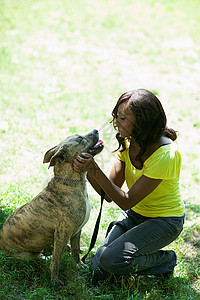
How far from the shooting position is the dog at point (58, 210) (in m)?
3.08

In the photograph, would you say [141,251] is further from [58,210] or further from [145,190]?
[58,210]

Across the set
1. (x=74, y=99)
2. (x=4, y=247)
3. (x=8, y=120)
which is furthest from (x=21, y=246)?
(x=74, y=99)

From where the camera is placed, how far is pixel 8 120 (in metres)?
6.32

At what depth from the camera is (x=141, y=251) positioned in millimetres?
3168

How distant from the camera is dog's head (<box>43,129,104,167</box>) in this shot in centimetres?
301

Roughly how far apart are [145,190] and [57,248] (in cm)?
93

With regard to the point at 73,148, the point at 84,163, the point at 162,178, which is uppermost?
the point at 73,148

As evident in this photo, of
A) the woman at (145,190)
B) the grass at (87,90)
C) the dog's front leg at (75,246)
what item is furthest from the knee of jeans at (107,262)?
the dog's front leg at (75,246)

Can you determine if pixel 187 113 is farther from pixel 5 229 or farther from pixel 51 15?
pixel 51 15

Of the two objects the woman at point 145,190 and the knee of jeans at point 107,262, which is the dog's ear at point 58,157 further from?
the knee of jeans at point 107,262

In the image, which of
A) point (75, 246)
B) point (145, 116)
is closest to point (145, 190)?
point (145, 116)

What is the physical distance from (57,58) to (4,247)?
6.96m

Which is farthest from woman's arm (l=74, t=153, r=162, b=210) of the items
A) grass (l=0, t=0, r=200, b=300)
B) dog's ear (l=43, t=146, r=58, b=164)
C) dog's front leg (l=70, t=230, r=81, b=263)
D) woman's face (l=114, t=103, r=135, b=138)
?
grass (l=0, t=0, r=200, b=300)

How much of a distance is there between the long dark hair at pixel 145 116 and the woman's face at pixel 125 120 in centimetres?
3
